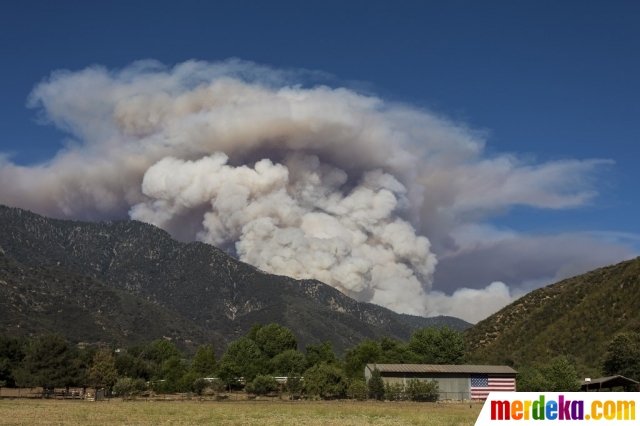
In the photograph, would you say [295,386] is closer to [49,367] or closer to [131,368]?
[49,367]

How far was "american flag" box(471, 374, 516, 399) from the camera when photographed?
106250 millimetres

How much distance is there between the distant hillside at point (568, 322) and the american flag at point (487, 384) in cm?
2021

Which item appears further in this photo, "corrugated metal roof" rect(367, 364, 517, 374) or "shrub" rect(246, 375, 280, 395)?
"corrugated metal roof" rect(367, 364, 517, 374)

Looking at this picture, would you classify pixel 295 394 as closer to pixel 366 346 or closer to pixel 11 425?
pixel 366 346

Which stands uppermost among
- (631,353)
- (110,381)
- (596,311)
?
(596,311)

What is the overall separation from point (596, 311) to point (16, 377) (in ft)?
392

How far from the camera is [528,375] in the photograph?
348 feet

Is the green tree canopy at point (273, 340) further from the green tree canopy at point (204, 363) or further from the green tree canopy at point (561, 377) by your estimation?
the green tree canopy at point (561, 377)

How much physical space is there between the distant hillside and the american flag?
796 inches

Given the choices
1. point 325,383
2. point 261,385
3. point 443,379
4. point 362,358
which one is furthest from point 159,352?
point 443,379

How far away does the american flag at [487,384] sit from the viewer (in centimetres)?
10625

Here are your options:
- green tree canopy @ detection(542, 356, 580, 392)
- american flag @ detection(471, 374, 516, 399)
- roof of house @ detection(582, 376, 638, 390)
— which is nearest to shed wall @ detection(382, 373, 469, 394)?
american flag @ detection(471, 374, 516, 399)

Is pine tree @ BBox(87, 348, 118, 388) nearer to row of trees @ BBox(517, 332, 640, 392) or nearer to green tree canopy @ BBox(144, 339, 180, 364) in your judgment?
green tree canopy @ BBox(144, 339, 180, 364)

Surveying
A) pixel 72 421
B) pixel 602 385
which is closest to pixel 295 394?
pixel 602 385
